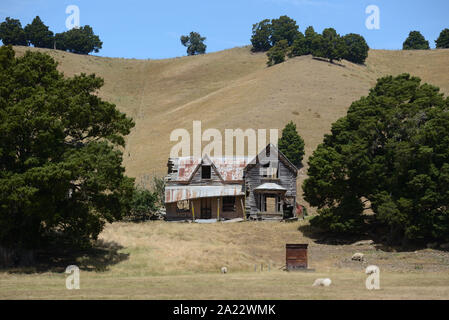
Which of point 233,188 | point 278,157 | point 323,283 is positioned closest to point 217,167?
point 233,188

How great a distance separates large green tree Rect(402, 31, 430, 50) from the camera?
170750 mm

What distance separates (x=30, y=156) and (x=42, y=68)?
6.82m

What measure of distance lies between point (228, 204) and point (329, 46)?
265 feet

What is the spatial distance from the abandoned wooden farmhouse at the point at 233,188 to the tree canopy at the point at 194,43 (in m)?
138

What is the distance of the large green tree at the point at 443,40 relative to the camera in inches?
6422

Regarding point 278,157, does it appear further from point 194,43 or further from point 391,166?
point 194,43

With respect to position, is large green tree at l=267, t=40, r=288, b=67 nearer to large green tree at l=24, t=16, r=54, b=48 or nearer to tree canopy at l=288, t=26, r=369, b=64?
tree canopy at l=288, t=26, r=369, b=64

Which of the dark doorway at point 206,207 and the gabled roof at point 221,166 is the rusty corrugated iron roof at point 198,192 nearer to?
the gabled roof at point 221,166

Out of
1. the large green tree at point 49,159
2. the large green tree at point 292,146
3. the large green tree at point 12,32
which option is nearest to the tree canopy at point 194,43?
the large green tree at point 12,32

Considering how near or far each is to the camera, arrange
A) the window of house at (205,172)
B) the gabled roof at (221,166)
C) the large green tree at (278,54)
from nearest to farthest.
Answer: the gabled roof at (221,166) < the window of house at (205,172) < the large green tree at (278,54)

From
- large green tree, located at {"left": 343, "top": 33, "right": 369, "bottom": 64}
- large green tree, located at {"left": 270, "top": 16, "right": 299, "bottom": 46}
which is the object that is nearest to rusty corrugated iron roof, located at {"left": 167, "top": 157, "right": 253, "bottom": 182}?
large green tree, located at {"left": 343, "top": 33, "right": 369, "bottom": 64}

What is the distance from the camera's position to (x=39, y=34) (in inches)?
6339
